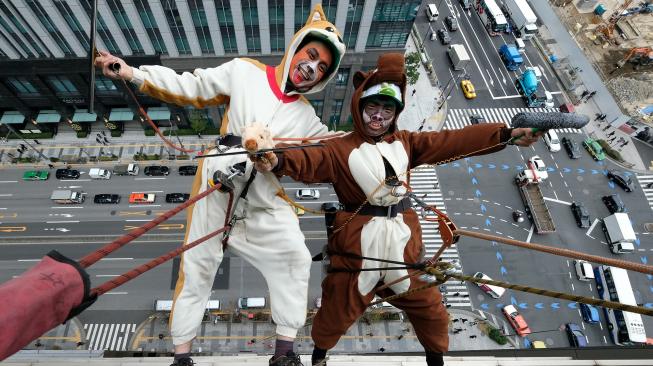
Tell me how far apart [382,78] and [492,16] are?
42.8 metres

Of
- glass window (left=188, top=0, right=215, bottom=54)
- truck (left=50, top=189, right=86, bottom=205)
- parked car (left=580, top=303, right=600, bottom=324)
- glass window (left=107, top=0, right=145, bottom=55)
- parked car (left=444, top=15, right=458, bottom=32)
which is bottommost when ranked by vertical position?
parked car (left=580, top=303, right=600, bottom=324)

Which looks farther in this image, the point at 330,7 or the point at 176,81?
the point at 330,7

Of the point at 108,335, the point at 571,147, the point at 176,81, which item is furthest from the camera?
the point at 571,147

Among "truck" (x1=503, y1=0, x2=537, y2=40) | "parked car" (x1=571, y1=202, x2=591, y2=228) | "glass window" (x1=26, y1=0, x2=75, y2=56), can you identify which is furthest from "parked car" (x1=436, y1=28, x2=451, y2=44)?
"glass window" (x1=26, y1=0, x2=75, y2=56)

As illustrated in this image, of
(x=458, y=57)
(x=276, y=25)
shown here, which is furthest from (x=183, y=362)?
(x=458, y=57)

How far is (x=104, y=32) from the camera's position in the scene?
25.0 m

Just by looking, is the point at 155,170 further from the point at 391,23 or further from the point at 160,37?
the point at 391,23

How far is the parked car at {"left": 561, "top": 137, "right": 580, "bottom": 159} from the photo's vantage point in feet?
113

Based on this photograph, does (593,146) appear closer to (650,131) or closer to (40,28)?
(650,131)

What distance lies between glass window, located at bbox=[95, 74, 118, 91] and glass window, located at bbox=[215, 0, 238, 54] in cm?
1102

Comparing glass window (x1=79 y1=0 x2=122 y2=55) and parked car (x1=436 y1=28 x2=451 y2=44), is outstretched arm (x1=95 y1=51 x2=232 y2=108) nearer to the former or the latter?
glass window (x1=79 y1=0 x2=122 y2=55)

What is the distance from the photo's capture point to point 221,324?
25500 mm

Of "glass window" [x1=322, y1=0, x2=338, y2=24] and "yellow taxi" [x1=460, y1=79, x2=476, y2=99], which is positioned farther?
"yellow taxi" [x1=460, y1=79, x2=476, y2=99]

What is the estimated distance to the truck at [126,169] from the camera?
30.8 metres
